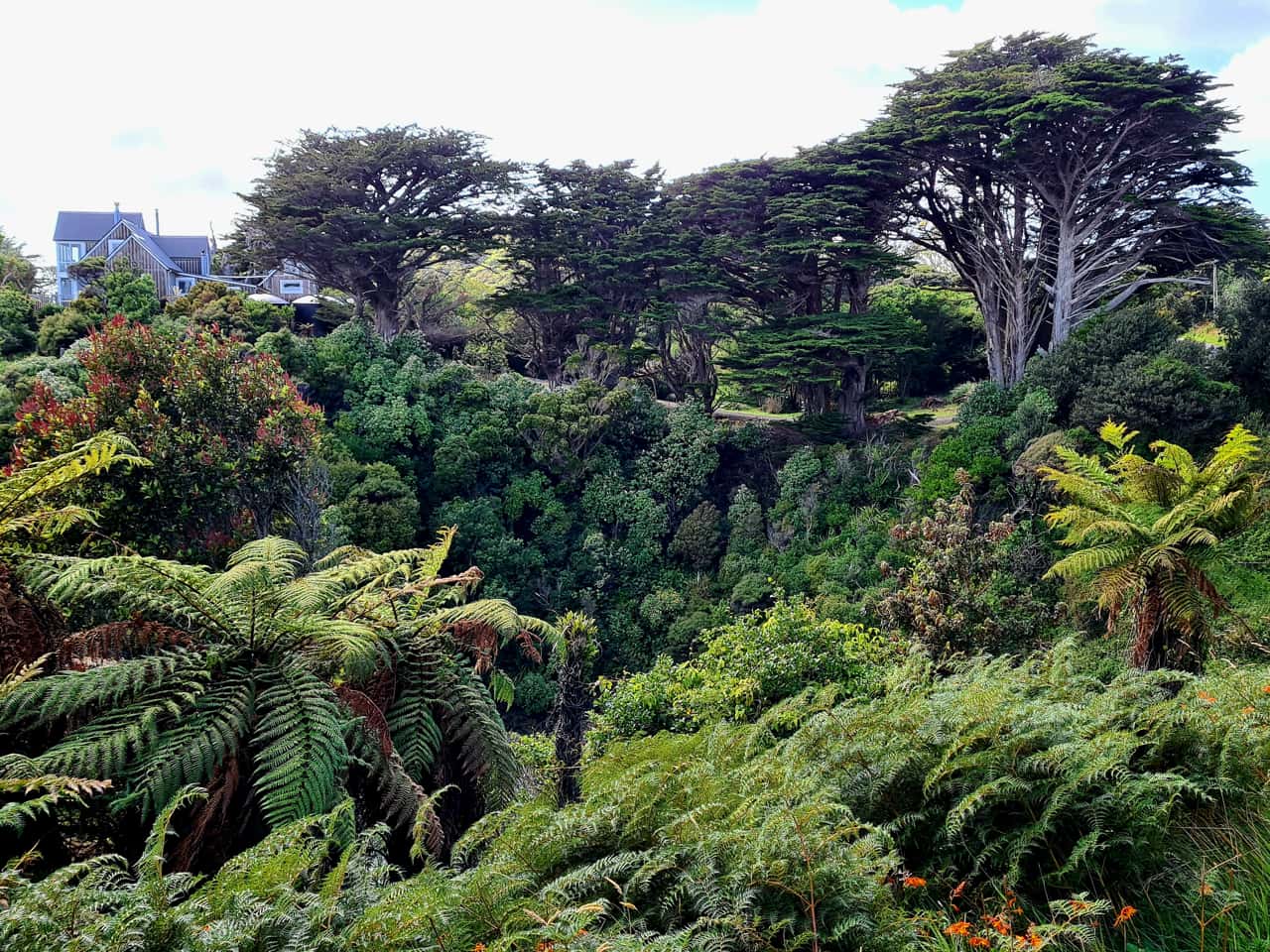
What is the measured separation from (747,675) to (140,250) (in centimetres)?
2967

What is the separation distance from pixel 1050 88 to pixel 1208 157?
3380mm

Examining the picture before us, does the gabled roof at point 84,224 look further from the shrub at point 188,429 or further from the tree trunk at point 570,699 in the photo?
the tree trunk at point 570,699

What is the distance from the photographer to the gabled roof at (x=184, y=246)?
32.8 meters

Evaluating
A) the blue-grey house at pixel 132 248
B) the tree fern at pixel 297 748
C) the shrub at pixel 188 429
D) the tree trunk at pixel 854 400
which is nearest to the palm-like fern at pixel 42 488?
the tree fern at pixel 297 748

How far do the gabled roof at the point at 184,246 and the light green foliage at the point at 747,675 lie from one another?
3176 cm

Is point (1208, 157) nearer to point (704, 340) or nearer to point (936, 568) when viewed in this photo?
point (704, 340)

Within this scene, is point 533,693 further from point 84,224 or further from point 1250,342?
point 84,224

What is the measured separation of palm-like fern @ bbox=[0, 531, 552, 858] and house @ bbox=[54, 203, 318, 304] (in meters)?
27.5

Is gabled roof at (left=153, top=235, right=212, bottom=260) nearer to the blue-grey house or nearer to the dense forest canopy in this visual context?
the blue-grey house

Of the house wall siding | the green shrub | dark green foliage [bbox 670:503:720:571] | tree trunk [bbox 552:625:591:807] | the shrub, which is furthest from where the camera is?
the house wall siding

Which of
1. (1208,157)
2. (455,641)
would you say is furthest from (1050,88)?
(455,641)

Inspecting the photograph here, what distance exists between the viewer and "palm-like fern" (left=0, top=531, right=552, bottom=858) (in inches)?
105

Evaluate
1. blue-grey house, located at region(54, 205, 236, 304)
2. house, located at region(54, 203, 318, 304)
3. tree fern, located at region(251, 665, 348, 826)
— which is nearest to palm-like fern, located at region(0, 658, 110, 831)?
tree fern, located at region(251, 665, 348, 826)

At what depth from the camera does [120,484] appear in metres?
7.13
